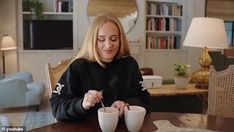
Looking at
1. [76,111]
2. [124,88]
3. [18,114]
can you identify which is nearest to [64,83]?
[76,111]

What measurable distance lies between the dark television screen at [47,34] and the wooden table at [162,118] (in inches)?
154

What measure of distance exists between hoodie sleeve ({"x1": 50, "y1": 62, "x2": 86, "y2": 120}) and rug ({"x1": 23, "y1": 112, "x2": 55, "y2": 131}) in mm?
2212

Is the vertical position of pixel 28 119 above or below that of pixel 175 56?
below

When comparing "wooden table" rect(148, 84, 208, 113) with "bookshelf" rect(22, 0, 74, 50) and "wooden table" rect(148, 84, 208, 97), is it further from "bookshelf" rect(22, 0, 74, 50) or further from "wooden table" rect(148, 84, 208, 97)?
"bookshelf" rect(22, 0, 74, 50)

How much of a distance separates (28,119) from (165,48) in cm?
308

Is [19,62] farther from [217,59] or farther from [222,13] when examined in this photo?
[222,13]

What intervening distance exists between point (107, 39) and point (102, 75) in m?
0.19

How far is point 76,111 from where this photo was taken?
47.7 inches

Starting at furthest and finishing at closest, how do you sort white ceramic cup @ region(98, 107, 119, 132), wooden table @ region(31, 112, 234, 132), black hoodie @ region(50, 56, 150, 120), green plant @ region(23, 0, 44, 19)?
green plant @ region(23, 0, 44, 19)
black hoodie @ region(50, 56, 150, 120)
wooden table @ region(31, 112, 234, 132)
white ceramic cup @ region(98, 107, 119, 132)

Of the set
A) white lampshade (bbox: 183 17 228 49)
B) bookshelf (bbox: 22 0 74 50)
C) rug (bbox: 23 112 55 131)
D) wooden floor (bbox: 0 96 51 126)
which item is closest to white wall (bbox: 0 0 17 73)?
bookshelf (bbox: 22 0 74 50)

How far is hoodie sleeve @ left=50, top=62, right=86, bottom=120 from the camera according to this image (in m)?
1.23

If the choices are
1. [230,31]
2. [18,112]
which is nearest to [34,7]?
[18,112]

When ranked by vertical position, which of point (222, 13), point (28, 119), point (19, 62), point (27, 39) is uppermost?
point (222, 13)

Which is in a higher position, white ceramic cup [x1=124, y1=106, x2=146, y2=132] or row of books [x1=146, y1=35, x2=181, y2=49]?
row of books [x1=146, y1=35, x2=181, y2=49]
